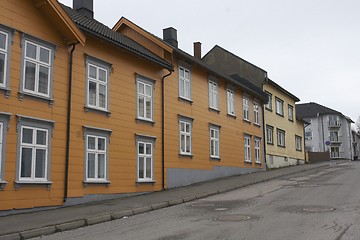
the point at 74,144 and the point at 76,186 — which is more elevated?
the point at 74,144

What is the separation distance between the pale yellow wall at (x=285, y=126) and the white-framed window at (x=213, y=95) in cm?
988

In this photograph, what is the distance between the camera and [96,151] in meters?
16.0

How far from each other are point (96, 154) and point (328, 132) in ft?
238

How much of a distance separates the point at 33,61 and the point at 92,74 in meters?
2.93

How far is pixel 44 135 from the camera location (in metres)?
13.9

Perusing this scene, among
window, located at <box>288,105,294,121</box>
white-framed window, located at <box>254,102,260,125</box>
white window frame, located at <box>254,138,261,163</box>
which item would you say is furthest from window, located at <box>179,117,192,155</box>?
window, located at <box>288,105,294,121</box>

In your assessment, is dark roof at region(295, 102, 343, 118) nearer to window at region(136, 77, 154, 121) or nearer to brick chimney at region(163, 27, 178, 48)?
brick chimney at region(163, 27, 178, 48)

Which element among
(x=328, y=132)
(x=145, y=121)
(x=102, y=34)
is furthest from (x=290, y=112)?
(x=328, y=132)

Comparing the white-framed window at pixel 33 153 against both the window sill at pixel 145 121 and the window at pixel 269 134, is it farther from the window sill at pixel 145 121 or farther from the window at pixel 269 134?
the window at pixel 269 134

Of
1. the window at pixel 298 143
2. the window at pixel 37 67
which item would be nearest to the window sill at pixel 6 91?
the window at pixel 37 67

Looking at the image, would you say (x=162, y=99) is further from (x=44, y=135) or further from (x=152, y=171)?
(x=44, y=135)

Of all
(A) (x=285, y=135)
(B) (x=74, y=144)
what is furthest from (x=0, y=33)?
(A) (x=285, y=135)

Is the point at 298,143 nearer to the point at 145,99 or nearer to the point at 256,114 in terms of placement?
the point at 256,114

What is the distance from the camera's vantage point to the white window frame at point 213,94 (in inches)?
1001
